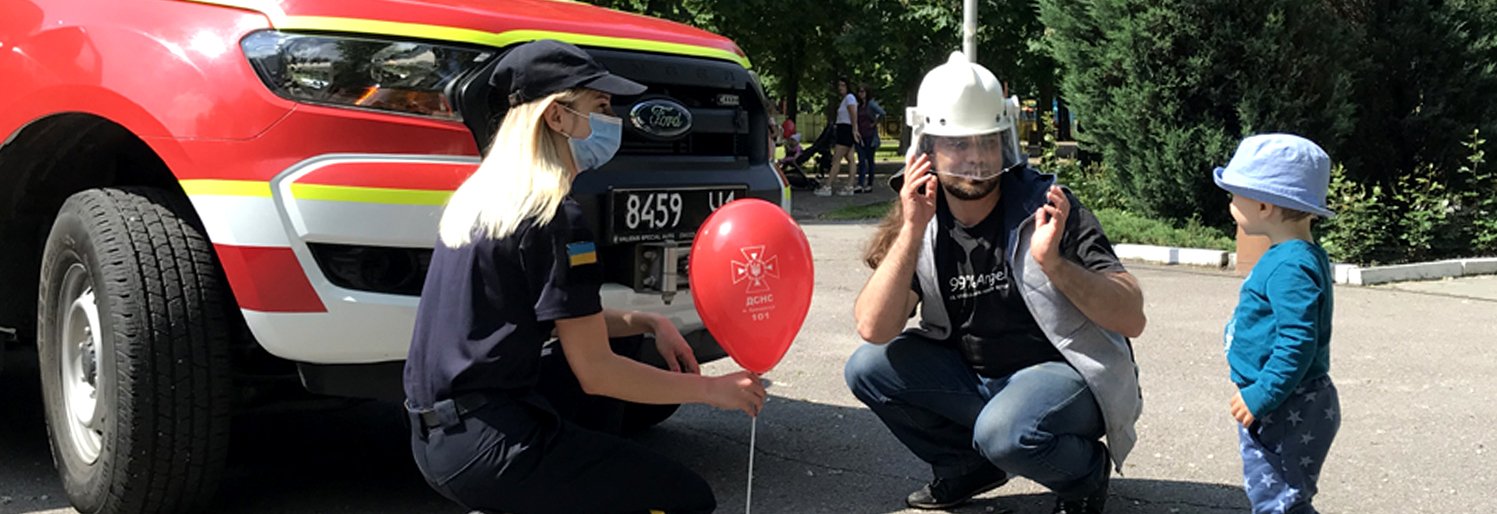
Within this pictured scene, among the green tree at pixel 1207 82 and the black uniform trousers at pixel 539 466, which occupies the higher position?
the green tree at pixel 1207 82

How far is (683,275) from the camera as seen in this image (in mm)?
4203

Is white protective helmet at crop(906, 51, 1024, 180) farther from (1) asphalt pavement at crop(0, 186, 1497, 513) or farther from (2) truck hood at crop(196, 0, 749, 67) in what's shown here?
(1) asphalt pavement at crop(0, 186, 1497, 513)

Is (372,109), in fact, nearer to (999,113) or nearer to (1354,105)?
(999,113)

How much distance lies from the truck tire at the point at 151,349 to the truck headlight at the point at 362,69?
49cm

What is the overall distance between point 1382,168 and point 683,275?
32.2 feet

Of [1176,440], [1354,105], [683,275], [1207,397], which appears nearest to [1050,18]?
[1354,105]

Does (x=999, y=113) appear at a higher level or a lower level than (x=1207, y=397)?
higher

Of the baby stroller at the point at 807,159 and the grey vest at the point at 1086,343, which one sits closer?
the grey vest at the point at 1086,343

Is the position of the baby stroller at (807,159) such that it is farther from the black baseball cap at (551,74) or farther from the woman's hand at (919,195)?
the black baseball cap at (551,74)

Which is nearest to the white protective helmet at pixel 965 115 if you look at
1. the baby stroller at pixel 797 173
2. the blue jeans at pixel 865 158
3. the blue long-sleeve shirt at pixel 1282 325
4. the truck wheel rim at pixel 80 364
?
the blue long-sleeve shirt at pixel 1282 325

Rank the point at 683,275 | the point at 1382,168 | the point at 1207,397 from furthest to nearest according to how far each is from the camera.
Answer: the point at 1382,168 → the point at 1207,397 → the point at 683,275

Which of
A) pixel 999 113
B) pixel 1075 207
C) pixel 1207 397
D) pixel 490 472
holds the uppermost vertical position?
pixel 999 113

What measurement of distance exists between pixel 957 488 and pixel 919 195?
98 cm

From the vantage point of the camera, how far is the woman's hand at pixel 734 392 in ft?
10.3
